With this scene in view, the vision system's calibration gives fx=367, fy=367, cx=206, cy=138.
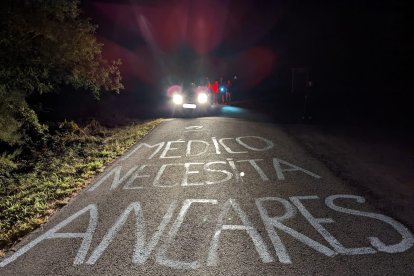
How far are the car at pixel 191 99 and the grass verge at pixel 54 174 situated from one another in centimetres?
475

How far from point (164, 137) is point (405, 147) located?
7.28 m

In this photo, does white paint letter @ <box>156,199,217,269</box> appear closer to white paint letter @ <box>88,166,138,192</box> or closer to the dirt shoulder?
white paint letter @ <box>88,166,138,192</box>

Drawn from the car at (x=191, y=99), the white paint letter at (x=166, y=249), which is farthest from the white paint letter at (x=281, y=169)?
the car at (x=191, y=99)

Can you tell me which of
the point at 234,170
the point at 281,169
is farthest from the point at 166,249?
the point at 281,169

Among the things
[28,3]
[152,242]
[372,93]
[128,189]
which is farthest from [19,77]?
[372,93]

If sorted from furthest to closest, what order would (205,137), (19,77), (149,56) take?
(149,56), (205,137), (19,77)

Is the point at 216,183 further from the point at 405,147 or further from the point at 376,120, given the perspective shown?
the point at 376,120

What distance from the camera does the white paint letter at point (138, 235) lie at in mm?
4600

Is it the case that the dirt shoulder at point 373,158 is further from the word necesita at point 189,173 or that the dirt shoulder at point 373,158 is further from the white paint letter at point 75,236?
the white paint letter at point 75,236

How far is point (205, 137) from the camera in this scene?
11688 millimetres

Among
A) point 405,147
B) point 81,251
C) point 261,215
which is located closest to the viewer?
point 81,251

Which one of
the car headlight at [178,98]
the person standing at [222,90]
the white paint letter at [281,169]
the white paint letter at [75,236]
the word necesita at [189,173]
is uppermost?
the person standing at [222,90]

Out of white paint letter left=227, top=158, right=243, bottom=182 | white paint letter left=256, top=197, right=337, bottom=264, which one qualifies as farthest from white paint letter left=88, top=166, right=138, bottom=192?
white paint letter left=256, top=197, right=337, bottom=264

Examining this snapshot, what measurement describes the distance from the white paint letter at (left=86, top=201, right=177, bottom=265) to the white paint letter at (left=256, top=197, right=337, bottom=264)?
4.92 ft
